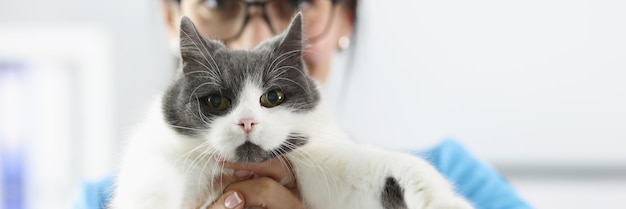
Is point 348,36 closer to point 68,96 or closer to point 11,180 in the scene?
point 68,96

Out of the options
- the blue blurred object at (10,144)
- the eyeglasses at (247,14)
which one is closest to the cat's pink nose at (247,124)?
the eyeglasses at (247,14)

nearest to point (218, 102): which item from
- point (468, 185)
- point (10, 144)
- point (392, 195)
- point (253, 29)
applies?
point (392, 195)

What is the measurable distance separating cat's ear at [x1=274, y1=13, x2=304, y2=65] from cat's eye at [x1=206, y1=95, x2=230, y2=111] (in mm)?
117

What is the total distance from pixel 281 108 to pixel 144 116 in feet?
1.01

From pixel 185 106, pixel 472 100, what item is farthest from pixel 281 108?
pixel 472 100

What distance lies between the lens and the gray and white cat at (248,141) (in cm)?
82

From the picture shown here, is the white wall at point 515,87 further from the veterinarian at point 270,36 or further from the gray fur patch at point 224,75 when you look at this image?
the gray fur patch at point 224,75

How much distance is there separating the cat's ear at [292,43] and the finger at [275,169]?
0.16 meters

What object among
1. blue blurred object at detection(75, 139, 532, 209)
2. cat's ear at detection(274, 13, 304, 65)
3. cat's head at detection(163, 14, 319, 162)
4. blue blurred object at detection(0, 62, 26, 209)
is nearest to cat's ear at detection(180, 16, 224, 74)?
cat's head at detection(163, 14, 319, 162)

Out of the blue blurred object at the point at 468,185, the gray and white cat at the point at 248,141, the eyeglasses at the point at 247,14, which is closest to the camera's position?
the gray and white cat at the point at 248,141

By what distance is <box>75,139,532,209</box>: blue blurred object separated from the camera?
1341 mm

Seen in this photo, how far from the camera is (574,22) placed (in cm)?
205

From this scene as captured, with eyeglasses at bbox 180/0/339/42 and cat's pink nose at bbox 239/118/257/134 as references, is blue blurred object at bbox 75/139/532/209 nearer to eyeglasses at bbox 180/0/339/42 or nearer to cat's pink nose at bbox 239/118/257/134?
eyeglasses at bbox 180/0/339/42

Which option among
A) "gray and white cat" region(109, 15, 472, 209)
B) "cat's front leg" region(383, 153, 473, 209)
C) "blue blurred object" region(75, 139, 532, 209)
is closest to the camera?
"cat's front leg" region(383, 153, 473, 209)
